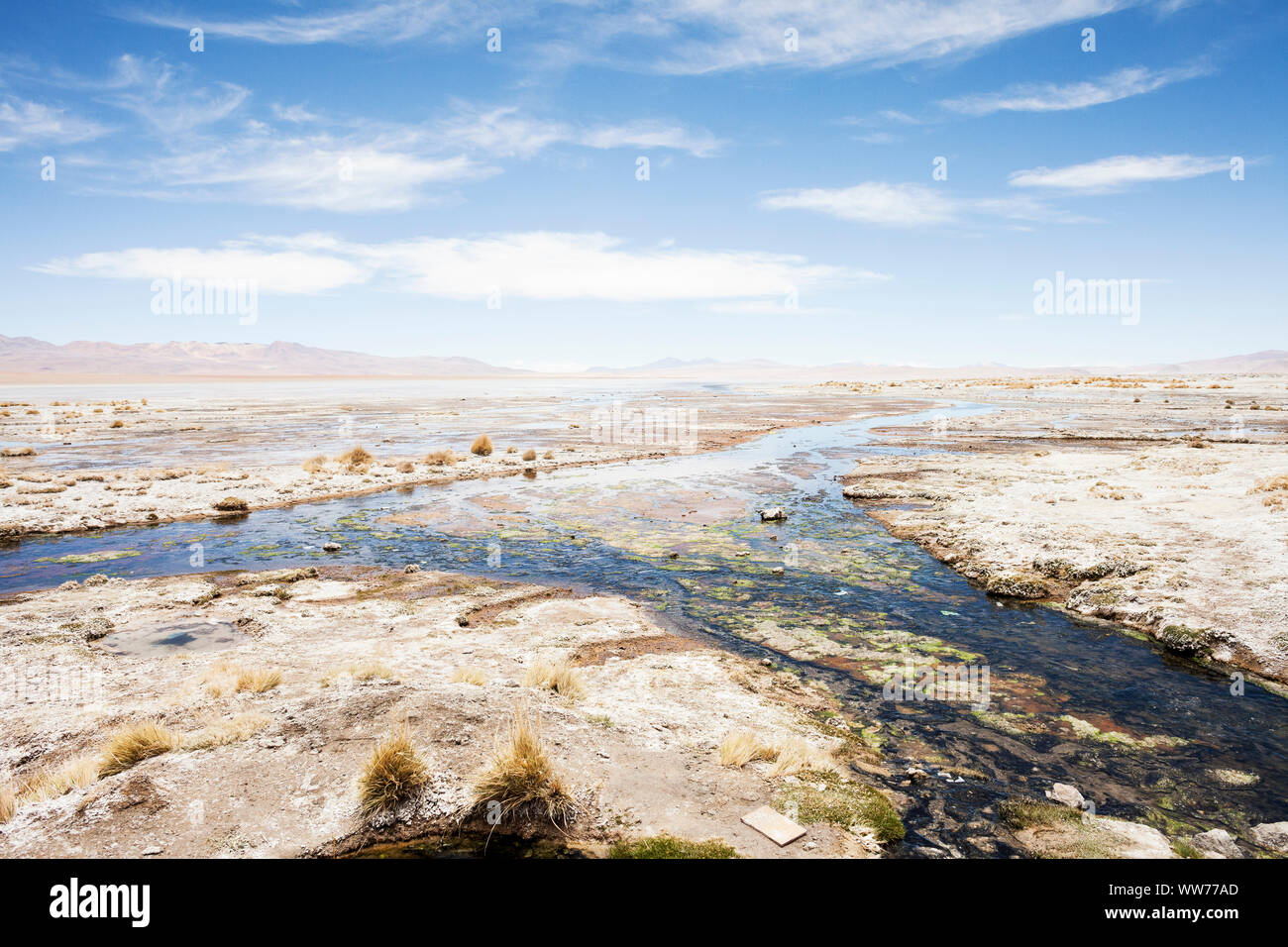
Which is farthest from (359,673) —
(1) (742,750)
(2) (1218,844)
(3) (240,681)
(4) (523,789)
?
(2) (1218,844)

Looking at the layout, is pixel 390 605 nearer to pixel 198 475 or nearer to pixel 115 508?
pixel 115 508

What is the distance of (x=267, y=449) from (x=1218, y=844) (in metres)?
42.6

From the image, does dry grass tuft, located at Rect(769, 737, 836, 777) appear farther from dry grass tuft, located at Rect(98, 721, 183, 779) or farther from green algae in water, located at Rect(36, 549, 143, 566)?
green algae in water, located at Rect(36, 549, 143, 566)

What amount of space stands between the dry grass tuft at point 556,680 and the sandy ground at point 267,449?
17.5 m

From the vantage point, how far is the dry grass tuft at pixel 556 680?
7930 millimetres

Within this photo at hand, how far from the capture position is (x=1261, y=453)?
26.6 meters

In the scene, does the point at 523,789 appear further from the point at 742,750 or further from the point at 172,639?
the point at 172,639

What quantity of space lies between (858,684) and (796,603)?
10.9ft

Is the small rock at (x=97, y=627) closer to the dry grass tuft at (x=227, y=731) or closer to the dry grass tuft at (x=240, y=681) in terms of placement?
the dry grass tuft at (x=240, y=681)

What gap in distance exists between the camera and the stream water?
255 inches

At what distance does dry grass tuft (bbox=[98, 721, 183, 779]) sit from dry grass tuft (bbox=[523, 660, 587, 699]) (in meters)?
3.78

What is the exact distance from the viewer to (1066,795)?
6.04 m

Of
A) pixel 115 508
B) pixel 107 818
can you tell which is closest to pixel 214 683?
pixel 107 818
